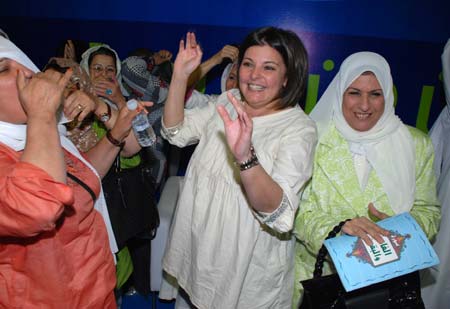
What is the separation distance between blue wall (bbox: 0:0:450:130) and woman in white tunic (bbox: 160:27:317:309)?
1.37 m

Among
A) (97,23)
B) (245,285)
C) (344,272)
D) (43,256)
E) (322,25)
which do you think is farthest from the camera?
(97,23)

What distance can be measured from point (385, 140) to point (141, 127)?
3.80ft

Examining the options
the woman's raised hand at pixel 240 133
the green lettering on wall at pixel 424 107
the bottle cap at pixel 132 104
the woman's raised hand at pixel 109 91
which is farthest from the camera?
the green lettering on wall at pixel 424 107

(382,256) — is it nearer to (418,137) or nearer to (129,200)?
(418,137)

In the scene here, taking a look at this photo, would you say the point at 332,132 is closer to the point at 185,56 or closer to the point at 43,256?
the point at 185,56

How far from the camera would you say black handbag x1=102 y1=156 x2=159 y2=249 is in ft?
5.79

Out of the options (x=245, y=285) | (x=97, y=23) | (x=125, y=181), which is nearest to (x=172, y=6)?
(x=97, y=23)

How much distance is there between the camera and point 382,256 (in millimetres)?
1309

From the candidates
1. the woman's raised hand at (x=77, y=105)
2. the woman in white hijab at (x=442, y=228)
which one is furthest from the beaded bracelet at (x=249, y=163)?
the woman in white hijab at (x=442, y=228)

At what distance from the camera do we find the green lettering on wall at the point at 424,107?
295 cm

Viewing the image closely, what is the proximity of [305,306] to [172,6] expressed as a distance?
95.5 inches

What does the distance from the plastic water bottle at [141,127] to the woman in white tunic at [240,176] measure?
10 centimetres

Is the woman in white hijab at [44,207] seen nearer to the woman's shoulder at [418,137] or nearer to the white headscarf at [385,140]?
the white headscarf at [385,140]

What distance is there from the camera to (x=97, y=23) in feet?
9.84
